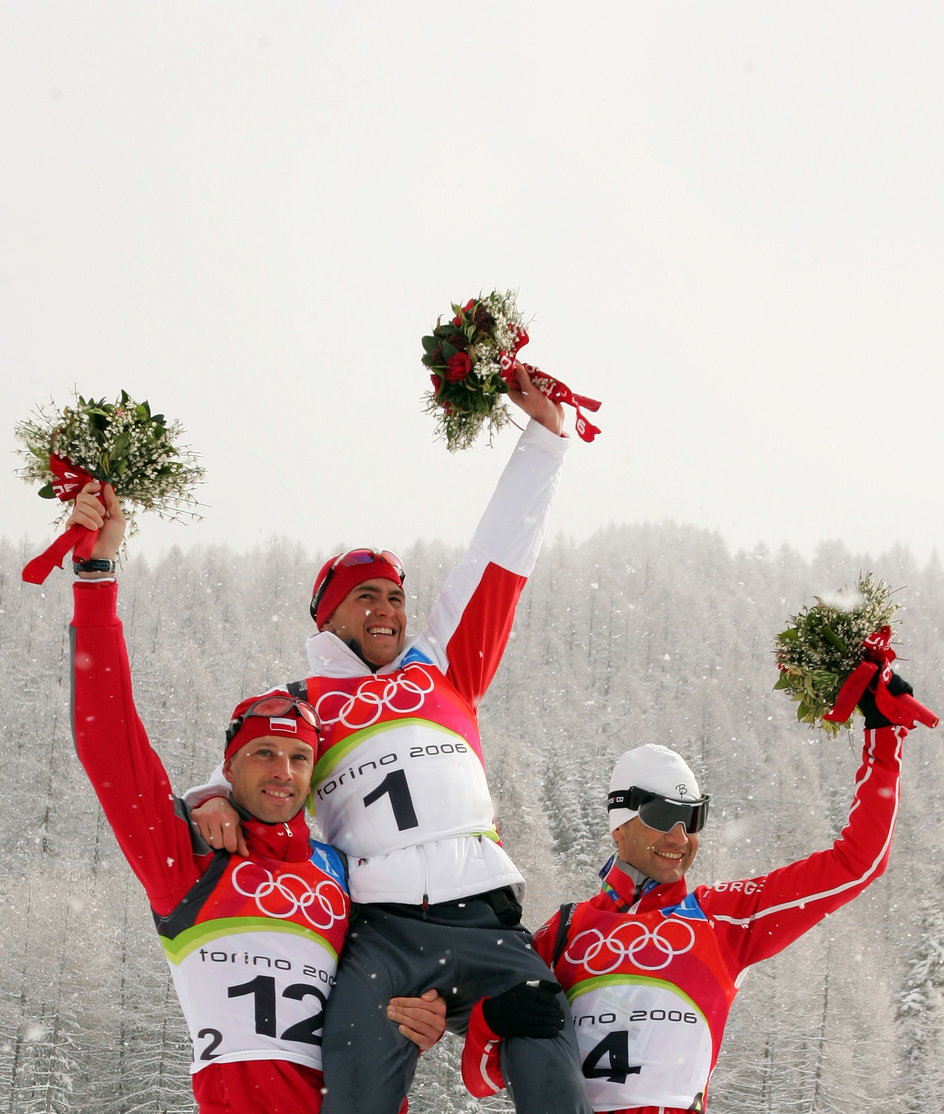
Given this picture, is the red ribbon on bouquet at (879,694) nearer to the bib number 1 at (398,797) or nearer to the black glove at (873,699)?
the black glove at (873,699)

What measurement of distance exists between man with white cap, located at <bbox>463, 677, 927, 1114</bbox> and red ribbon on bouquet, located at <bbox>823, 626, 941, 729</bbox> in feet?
0.18

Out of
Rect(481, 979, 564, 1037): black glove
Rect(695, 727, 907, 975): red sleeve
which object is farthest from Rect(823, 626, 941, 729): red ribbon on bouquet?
Rect(481, 979, 564, 1037): black glove

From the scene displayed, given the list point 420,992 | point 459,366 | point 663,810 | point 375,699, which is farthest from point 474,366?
point 420,992

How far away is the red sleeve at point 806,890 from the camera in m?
4.66

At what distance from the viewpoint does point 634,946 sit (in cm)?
454

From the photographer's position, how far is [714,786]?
62812 millimetres

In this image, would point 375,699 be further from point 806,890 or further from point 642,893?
point 806,890

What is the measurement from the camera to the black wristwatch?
4090 mm

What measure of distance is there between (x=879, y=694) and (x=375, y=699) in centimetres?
200

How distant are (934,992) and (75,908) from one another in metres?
29.0

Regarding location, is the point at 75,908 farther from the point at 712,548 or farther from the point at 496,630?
the point at 712,548

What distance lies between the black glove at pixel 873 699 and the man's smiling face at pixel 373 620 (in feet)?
6.22

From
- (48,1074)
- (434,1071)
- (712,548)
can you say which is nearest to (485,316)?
(434,1071)

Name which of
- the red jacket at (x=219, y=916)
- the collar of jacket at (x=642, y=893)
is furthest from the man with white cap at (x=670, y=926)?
the red jacket at (x=219, y=916)
